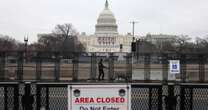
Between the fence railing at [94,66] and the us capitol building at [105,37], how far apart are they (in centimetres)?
10169

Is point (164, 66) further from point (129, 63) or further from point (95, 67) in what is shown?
point (95, 67)

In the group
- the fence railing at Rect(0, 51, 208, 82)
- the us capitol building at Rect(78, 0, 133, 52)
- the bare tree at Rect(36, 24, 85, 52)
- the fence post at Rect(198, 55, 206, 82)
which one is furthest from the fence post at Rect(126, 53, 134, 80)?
the us capitol building at Rect(78, 0, 133, 52)

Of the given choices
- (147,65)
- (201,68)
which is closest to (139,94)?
(201,68)

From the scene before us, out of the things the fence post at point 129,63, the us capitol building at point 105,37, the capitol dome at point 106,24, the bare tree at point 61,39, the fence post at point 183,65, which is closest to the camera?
the fence post at point 183,65

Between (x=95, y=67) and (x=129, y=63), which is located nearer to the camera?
(x=95, y=67)

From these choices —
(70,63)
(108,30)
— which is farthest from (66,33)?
(70,63)

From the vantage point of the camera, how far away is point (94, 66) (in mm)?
43312

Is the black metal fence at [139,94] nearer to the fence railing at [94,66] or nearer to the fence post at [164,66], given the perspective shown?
the fence railing at [94,66]

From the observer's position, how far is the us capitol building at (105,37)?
154188 mm

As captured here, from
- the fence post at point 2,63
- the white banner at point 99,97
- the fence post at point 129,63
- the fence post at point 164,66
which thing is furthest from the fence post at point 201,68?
the white banner at point 99,97

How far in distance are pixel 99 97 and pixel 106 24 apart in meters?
154

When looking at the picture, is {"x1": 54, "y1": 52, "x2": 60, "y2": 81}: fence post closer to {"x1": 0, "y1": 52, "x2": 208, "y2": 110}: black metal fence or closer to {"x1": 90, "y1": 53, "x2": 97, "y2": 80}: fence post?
{"x1": 0, "y1": 52, "x2": 208, "y2": 110}: black metal fence

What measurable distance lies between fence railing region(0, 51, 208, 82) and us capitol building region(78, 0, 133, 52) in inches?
4004

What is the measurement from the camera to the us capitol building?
154188 mm
